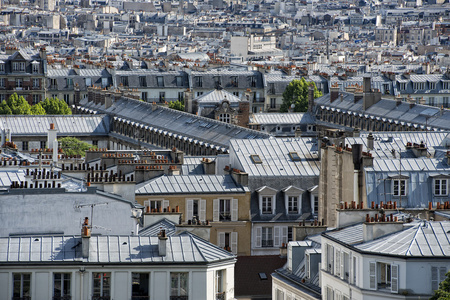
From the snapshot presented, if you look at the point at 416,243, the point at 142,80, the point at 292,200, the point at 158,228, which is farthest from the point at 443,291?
the point at 142,80

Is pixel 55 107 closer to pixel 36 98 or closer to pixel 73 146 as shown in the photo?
pixel 36 98

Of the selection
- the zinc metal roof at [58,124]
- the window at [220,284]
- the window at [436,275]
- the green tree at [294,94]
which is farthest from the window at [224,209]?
the green tree at [294,94]

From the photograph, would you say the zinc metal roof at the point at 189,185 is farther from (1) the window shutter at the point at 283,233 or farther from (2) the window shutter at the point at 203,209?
(1) the window shutter at the point at 283,233

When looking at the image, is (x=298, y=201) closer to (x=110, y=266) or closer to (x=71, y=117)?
(x=110, y=266)

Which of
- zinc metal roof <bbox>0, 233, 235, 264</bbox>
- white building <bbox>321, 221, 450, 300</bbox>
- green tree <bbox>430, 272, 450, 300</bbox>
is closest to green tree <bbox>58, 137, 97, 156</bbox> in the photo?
zinc metal roof <bbox>0, 233, 235, 264</bbox>

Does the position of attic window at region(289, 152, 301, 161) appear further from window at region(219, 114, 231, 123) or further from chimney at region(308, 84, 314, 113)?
chimney at region(308, 84, 314, 113)
